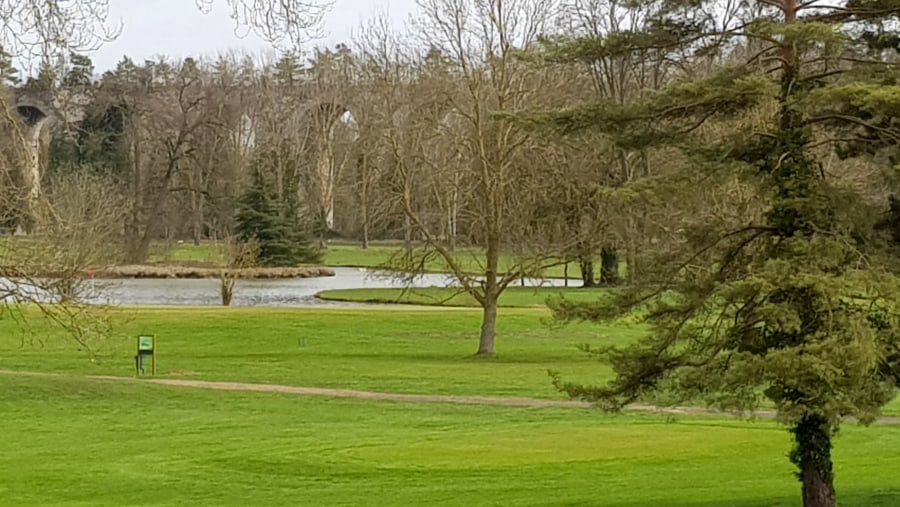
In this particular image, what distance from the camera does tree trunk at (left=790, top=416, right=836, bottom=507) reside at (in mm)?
11469

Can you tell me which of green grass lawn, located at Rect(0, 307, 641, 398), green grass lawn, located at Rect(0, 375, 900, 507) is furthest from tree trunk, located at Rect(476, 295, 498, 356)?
green grass lawn, located at Rect(0, 375, 900, 507)

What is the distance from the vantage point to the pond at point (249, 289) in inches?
2046

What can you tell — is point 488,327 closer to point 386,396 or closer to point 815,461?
point 386,396

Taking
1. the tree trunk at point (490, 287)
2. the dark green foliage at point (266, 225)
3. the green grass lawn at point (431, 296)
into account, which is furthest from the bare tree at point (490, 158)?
the dark green foliage at point (266, 225)

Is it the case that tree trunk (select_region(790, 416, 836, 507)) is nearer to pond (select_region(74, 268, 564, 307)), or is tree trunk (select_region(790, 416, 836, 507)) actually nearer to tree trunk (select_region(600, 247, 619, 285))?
tree trunk (select_region(600, 247, 619, 285))

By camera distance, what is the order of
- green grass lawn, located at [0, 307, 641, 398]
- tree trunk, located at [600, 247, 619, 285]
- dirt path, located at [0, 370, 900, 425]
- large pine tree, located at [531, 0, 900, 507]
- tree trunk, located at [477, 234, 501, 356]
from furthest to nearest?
tree trunk, located at [477, 234, 501, 356], green grass lawn, located at [0, 307, 641, 398], dirt path, located at [0, 370, 900, 425], tree trunk, located at [600, 247, 619, 285], large pine tree, located at [531, 0, 900, 507]

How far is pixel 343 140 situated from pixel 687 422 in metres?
42.0

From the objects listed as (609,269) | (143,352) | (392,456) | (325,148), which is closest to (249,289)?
(325,148)

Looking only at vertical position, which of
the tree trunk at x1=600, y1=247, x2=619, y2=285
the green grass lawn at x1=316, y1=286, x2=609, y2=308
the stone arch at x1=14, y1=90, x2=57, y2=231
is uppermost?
the stone arch at x1=14, y1=90, x2=57, y2=231

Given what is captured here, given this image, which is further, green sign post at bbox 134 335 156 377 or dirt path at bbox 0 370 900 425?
green sign post at bbox 134 335 156 377

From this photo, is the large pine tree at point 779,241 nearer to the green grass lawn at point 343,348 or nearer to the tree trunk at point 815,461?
the tree trunk at point 815,461

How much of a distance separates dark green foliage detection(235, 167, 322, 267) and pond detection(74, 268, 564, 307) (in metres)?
2.49

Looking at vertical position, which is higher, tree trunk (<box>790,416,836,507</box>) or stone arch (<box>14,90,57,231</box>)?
stone arch (<box>14,90,57,231</box>)

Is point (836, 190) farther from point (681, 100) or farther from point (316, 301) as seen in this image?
point (316, 301)
